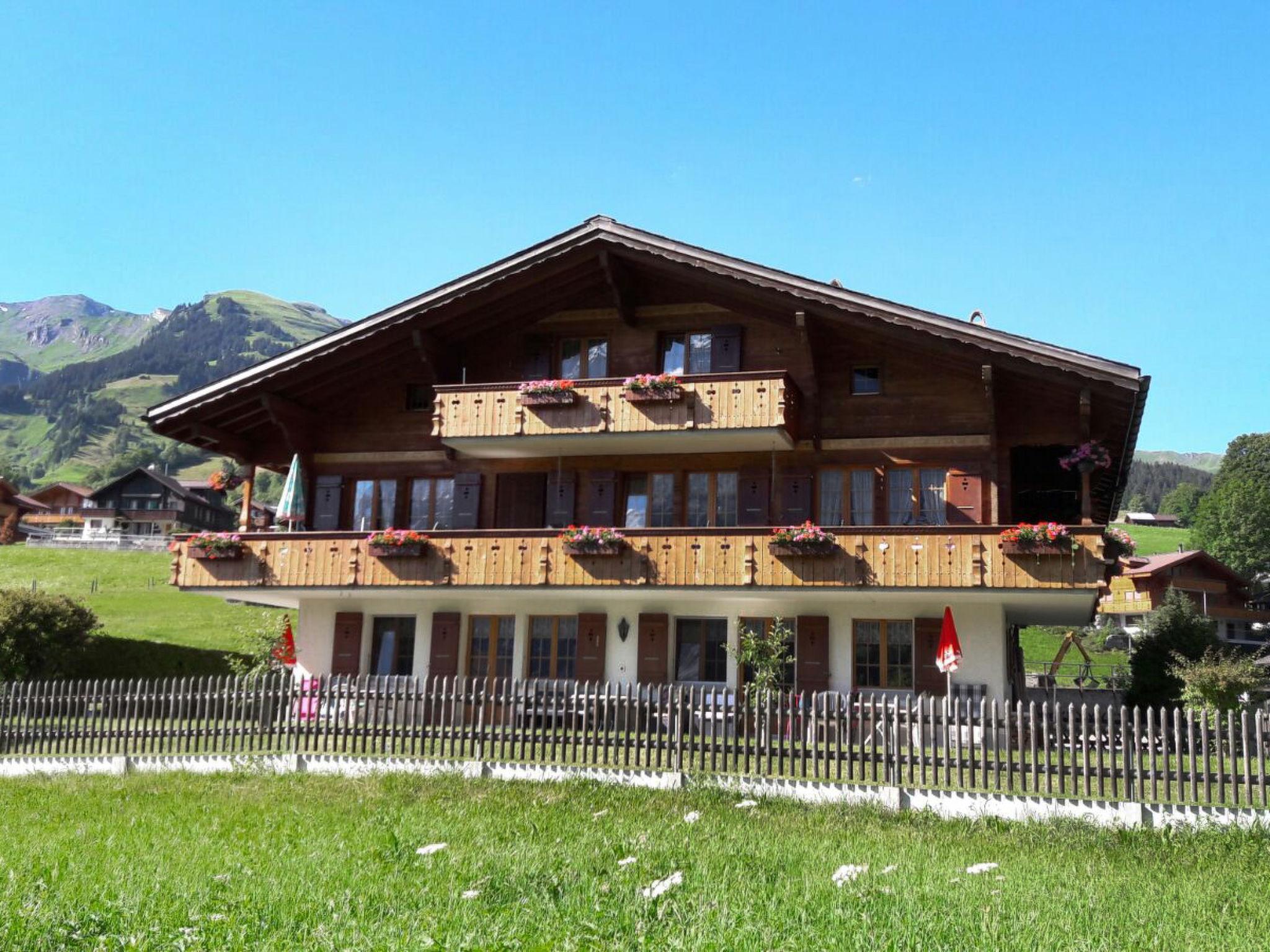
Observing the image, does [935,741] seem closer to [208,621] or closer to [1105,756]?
[1105,756]

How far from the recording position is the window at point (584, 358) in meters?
24.2

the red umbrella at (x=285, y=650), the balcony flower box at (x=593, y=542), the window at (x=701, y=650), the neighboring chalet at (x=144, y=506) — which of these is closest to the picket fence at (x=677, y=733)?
the balcony flower box at (x=593, y=542)

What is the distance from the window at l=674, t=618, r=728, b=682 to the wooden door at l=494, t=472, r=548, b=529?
385 cm

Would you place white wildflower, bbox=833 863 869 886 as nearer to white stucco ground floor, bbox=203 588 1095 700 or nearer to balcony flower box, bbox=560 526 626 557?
white stucco ground floor, bbox=203 588 1095 700

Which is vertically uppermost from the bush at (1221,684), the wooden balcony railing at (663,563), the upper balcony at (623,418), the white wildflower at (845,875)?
the upper balcony at (623,418)

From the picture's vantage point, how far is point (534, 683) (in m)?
17.4

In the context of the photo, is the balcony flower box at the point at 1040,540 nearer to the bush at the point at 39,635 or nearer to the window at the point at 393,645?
the window at the point at 393,645

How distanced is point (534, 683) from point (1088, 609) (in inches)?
472

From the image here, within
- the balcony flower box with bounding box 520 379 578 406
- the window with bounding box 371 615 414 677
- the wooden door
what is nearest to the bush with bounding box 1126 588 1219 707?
the wooden door

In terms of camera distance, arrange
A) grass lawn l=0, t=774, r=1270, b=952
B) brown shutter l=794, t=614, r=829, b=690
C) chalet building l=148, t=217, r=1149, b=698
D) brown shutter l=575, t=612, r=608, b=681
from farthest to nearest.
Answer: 1. brown shutter l=575, t=612, r=608, b=681
2. brown shutter l=794, t=614, r=829, b=690
3. chalet building l=148, t=217, r=1149, b=698
4. grass lawn l=0, t=774, r=1270, b=952

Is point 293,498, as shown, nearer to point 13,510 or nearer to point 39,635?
point 39,635

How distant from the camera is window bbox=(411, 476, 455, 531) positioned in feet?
80.9

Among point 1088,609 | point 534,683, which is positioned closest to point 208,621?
point 534,683

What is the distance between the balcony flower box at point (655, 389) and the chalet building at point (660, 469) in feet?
0.25
